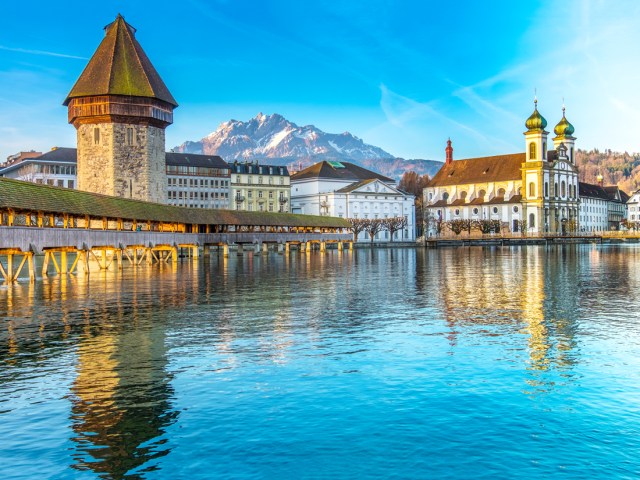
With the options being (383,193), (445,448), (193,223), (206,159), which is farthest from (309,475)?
(383,193)

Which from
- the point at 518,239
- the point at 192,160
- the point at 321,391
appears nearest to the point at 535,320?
the point at 321,391

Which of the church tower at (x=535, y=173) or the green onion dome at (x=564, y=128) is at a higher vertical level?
the green onion dome at (x=564, y=128)

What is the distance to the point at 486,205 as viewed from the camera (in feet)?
436

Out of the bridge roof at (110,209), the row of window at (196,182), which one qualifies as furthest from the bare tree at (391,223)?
the bridge roof at (110,209)

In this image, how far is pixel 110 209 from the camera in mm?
47312

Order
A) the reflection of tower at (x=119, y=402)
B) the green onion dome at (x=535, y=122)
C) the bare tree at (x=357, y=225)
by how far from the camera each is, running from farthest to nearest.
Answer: the green onion dome at (x=535, y=122) → the bare tree at (x=357, y=225) → the reflection of tower at (x=119, y=402)

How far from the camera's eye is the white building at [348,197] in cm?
11762

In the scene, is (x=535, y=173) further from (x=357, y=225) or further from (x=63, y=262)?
(x=63, y=262)

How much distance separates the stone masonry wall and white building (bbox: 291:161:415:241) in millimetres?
54788

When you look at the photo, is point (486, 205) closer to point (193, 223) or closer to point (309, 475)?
point (193, 223)

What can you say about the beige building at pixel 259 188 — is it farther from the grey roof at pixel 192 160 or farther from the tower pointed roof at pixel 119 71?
the tower pointed roof at pixel 119 71

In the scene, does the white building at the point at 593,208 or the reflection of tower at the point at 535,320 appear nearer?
the reflection of tower at the point at 535,320

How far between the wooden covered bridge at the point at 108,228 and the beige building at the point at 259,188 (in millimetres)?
19335

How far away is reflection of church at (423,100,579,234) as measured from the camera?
124 m
